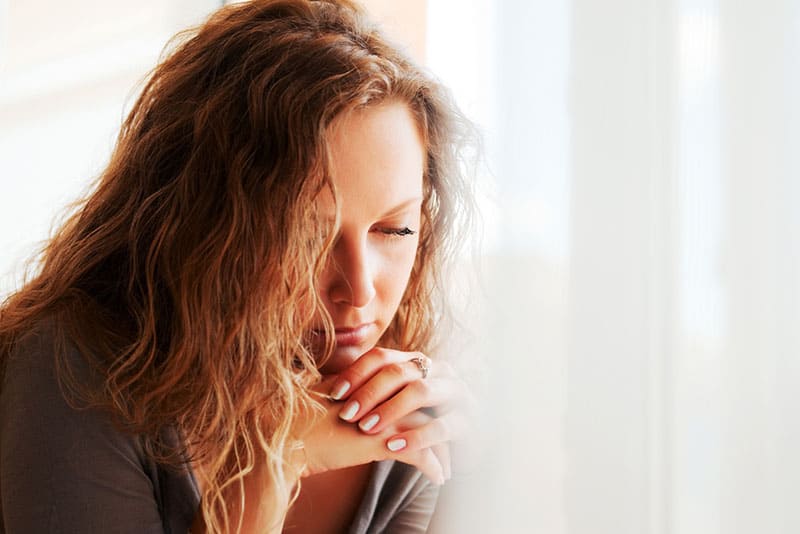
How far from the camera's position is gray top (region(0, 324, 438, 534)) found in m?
0.85

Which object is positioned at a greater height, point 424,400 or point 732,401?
point 732,401

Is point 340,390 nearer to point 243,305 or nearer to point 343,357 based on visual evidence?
point 343,357

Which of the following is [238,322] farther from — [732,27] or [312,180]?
[732,27]

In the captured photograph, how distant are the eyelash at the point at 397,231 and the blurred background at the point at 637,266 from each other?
0.50 ft

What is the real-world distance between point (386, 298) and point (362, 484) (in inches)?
11.2

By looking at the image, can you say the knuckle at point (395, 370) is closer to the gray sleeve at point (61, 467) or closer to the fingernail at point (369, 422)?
the fingernail at point (369, 422)

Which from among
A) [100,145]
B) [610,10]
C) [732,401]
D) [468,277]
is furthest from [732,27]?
[100,145]

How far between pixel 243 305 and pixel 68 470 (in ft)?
0.81

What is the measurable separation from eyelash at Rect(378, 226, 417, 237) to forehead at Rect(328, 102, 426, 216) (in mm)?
39

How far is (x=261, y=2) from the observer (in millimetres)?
953

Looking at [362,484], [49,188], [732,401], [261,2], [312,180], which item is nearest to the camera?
[732,401]

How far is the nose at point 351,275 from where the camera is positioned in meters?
0.87

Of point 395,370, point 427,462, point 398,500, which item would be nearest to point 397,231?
point 395,370

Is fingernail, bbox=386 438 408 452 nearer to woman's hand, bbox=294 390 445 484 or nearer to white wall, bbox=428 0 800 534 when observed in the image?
woman's hand, bbox=294 390 445 484
